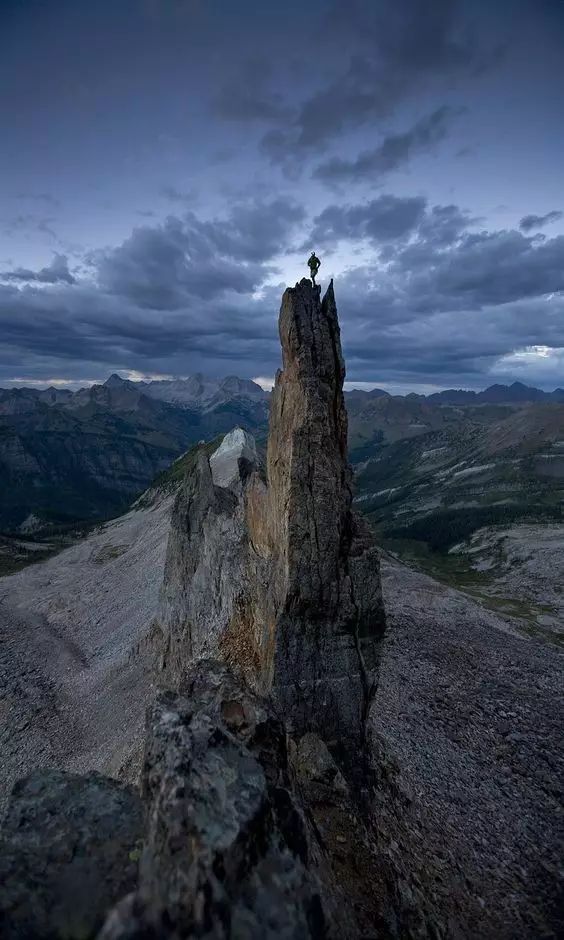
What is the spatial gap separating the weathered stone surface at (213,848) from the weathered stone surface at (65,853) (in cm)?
99

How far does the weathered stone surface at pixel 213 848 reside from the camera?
8.69 meters

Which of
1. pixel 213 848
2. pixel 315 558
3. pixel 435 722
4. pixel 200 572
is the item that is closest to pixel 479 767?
pixel 435 722

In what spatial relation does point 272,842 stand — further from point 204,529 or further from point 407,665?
point 407,665

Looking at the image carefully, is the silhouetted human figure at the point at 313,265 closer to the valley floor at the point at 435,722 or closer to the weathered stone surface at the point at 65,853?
the weathered stone surface at the point at 65,853

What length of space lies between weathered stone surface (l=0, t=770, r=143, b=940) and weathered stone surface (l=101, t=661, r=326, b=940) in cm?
99

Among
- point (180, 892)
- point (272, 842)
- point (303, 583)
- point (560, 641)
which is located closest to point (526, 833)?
point (303, 583)

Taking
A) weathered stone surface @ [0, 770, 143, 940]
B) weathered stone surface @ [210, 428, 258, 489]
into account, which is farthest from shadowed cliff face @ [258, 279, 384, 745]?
weathered stone surface @ [210, 428, 258, 489]

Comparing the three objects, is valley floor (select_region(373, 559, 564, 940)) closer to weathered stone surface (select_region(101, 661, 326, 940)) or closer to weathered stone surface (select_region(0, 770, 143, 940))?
weathered stone surface (select_region(101, 661, 326, 940))

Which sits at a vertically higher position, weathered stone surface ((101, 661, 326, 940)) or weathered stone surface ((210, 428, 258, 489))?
weathered stone surface ((101, 661, 326, 940))

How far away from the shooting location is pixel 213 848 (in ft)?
32.5

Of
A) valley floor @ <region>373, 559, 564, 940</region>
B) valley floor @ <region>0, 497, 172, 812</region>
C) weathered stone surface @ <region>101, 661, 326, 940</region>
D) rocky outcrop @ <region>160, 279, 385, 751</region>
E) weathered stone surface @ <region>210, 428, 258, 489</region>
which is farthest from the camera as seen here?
weathered stone surface @ <region>210, 428, 258, 489</region>

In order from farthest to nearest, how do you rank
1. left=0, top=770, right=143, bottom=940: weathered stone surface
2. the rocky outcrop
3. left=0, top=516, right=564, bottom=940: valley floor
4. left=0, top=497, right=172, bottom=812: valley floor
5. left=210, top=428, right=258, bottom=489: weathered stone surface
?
1. left=210, top=428, right=258, bottom=489: weathered stone surface
2. left=0, top=497, right=172, bottom=812: valley floor
3. left=0, top=516, right=564, bottom=940: valley floor
4. the rocky outcrop
5. left=0, top=770, right=143, bottom=940: weathered stone surface

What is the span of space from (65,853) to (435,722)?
3616 centimetres

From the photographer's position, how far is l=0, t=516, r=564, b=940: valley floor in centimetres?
2584
